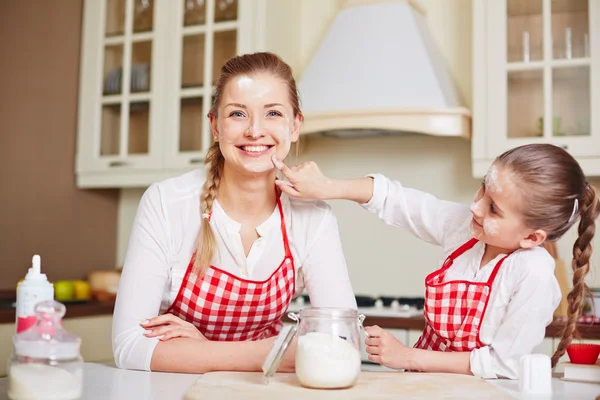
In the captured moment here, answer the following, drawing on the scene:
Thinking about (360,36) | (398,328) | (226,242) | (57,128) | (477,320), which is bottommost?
(398,328)

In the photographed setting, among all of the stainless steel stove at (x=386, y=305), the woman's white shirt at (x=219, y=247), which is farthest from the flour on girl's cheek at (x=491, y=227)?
the stainless steel stove at (x=386, y=305)

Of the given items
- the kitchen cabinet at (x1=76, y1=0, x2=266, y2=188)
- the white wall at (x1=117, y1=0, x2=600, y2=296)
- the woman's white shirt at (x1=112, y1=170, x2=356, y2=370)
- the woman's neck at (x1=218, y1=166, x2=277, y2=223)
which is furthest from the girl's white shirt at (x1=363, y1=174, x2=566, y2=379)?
the kitchen cabinet at (x1=76, y1=0, x2=266, y2=188)

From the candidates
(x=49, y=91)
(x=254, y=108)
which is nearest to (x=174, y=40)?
(x=49, y=91)

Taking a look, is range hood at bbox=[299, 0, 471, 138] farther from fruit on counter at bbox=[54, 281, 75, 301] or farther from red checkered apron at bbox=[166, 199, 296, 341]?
red checkered apron at bbox=[166, 199, 296, 341]

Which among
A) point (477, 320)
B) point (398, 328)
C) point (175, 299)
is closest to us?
point (477, 320)

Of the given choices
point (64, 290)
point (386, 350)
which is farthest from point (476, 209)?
point (64, 290)

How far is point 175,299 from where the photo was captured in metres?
1.47

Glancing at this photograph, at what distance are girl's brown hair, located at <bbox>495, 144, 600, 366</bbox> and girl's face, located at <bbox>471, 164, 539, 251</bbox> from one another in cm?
1

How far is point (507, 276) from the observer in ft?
4.15

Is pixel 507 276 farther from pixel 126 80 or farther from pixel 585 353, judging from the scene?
pixel 126 80

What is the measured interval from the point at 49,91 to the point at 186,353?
237cm

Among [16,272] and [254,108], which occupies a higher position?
[254,108]

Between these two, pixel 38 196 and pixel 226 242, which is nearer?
pixel 226 242

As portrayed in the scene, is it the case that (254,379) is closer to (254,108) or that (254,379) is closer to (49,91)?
(254,108)
